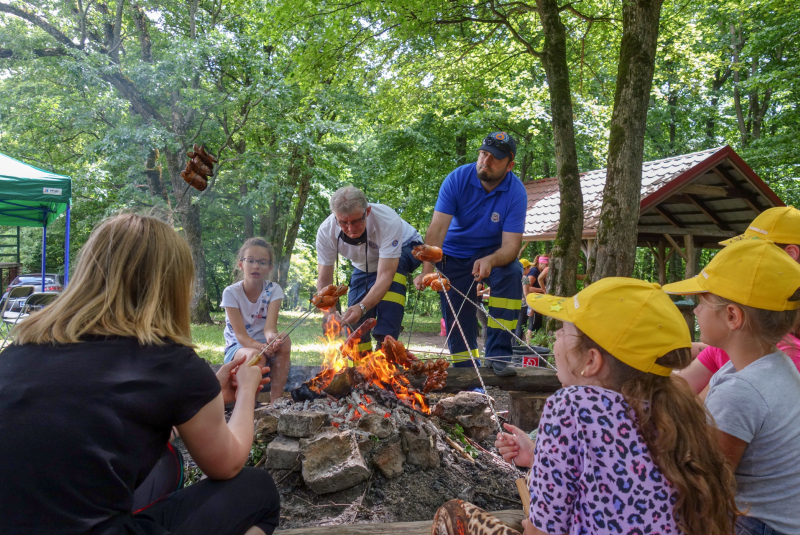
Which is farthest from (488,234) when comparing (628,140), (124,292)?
(124,292)

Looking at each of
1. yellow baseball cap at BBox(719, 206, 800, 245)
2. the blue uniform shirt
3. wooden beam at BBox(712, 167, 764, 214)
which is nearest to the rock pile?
the blue uniform shirt

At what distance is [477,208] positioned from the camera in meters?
5.05

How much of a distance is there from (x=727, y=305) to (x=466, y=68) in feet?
29.6

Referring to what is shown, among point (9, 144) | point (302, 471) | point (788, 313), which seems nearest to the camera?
point (788, 313)

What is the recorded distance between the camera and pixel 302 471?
3258 millimetres

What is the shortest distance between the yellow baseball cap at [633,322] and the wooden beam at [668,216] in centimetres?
1205

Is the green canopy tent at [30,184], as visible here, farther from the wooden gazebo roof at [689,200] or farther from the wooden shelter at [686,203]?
the wooden gazebo roof at [689,200]

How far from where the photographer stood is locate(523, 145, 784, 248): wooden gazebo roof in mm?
9906

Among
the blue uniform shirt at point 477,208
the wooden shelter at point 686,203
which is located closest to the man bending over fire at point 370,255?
the blue uniform shirt at point 477,208

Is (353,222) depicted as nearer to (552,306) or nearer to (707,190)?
(552,306)

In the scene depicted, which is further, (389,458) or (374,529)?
(389,458)

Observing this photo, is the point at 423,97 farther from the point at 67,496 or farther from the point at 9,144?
the point at 9,144

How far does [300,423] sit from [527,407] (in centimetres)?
222

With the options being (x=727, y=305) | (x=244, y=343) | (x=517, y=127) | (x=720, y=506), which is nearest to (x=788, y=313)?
(x=727, y=305)
